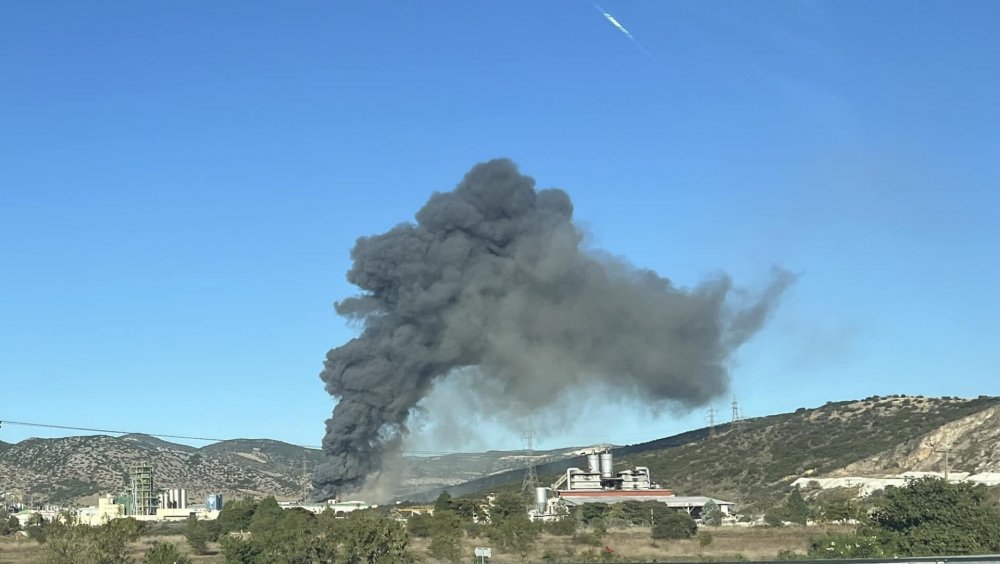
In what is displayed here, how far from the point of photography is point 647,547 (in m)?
87.7

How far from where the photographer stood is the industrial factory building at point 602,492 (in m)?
120

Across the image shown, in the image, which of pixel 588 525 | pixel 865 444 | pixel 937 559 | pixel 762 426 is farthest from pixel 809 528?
pixel 762 426

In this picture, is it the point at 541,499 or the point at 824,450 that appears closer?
the point at 541,499

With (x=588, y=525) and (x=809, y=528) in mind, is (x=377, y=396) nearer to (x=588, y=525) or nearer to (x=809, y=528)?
(x=588, y=525)

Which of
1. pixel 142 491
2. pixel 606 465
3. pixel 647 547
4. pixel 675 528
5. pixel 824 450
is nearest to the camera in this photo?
pixel 647 547

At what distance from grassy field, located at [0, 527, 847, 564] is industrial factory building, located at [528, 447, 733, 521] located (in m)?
20.4

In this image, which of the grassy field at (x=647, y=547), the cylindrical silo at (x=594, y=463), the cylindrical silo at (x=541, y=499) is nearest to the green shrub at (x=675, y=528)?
the grassy field at (x=647, y=547)

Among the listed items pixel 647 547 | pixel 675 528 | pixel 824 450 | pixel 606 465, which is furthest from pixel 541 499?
pixel 824 450

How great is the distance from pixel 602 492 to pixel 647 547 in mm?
43237

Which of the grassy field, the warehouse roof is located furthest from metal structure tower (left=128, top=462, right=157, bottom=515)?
the warehouse roof

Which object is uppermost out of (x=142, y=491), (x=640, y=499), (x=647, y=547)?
(x=142, y=491)

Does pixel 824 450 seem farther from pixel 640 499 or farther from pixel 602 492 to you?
pixel 640 499

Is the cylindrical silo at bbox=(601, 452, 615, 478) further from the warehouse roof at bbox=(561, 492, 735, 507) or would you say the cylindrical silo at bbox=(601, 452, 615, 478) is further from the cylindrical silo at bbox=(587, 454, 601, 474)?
the warehouse roof at bbox=(561, 492, 735, 507)

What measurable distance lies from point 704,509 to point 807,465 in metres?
41.0
